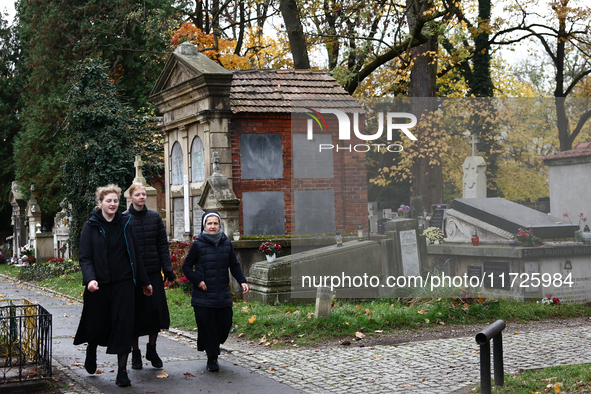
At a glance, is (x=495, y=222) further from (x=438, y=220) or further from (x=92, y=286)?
(x=92, y=286)

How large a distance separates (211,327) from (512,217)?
223 inches

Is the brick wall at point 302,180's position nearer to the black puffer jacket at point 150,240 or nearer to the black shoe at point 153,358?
the black puffer jacket at point 150,240

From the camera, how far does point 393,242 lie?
34.4 ft

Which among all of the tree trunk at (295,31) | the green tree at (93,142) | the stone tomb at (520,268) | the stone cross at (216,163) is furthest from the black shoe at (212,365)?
the green tree at (93,142)

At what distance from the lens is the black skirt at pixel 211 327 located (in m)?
6.86

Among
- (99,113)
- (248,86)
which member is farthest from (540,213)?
(99,113)

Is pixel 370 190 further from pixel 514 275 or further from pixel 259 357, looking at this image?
pixel 259 357

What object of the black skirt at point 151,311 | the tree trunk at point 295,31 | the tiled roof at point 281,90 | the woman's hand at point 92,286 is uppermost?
the tree trunk at point 295,31

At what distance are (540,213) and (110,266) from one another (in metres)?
6.87

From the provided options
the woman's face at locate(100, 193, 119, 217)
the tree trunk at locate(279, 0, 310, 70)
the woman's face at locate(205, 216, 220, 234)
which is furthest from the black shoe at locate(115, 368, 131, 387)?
the tree trunk at locate(279, 0, 310, 70)

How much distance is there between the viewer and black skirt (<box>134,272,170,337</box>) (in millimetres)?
6809

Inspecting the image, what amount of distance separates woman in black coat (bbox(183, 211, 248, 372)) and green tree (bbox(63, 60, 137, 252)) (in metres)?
12.5

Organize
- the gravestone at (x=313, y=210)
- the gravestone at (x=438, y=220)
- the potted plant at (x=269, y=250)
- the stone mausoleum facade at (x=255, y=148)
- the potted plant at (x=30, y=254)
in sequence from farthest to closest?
the potted plant at (x=30, y=254), the gravestone at (x=313, y=210), the stone mausoleum facade at (x=255, y=148), the potted plant at (x=269, y=250), the gravestone at (x=438, y=220)

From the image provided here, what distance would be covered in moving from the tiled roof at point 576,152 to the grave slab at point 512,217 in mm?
922
